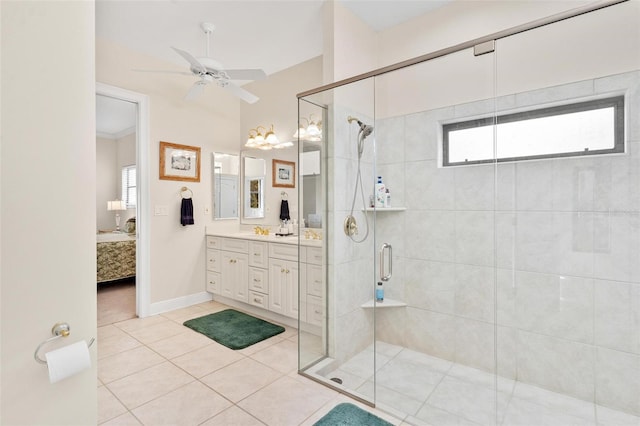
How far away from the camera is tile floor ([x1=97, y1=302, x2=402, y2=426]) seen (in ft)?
6.20

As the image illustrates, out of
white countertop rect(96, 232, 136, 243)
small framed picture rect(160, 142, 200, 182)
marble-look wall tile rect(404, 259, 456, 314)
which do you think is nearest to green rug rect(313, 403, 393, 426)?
marble-look wall tile rect(404, 259, 456, 314)

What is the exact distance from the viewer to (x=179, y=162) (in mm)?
3850

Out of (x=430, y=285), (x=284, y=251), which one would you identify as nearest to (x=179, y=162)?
(x=284, y=251)

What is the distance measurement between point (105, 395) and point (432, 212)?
266 centimetres

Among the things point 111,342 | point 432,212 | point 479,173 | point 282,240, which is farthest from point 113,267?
point 479,173

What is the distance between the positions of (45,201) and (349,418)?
1848 millimetres

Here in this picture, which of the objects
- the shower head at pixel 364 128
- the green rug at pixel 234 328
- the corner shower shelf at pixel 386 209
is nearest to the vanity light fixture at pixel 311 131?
the shower head at pixel 364 128

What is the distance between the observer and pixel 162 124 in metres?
3.68

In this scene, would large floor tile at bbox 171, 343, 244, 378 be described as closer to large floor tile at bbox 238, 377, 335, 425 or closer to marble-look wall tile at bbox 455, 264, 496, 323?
large floor tile at bbox 238, 377, 335, 425

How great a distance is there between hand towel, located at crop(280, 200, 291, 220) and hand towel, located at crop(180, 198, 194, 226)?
1122 mm

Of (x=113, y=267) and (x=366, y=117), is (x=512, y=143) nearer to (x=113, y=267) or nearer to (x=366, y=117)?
(x=366, y=117)

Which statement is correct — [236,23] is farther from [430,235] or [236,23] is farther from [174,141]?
[430,235]

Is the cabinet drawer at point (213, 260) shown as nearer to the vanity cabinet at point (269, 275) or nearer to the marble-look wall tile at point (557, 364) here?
the vanity cabinet at point (269, 275)

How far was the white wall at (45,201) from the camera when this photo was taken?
790mm
